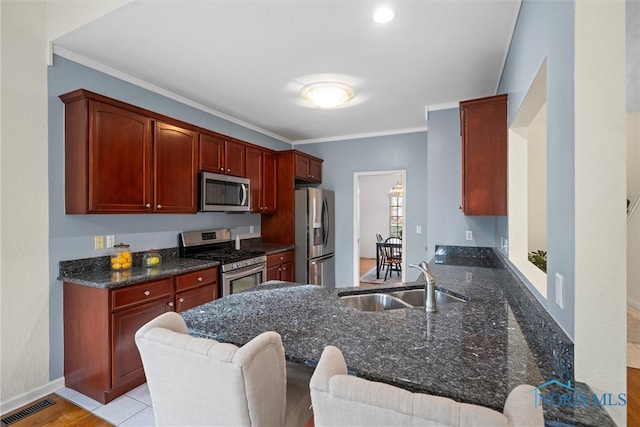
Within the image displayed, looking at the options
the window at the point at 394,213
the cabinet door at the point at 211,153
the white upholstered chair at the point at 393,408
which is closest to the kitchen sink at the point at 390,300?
the white upholstered chair at the point at 393,408

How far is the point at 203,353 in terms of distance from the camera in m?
0.84

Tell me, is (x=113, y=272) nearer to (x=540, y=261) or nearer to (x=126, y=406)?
(x=126, y=406)

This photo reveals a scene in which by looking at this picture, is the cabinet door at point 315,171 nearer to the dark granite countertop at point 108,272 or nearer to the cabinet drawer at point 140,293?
the dark granite countertop at point 108,272

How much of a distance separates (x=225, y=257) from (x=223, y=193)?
76 centimetres

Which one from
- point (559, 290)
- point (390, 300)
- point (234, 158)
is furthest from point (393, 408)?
point (234, 158)

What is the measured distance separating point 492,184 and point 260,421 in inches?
87.6

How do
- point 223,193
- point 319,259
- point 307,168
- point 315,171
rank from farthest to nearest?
A: point 315,171
point 307,168
point 319,259
point 223,193

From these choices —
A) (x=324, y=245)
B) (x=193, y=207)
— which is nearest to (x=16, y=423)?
(x=193, y=207)

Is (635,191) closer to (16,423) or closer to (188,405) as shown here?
(188,405)

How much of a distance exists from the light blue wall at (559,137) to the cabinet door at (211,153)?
9.60ft

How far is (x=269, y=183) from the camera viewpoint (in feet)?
14.4

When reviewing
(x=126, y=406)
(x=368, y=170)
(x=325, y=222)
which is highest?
(x=368, y=170)

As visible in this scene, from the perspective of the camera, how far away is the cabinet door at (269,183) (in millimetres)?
4281

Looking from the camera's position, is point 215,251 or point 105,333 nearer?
point 105,333
